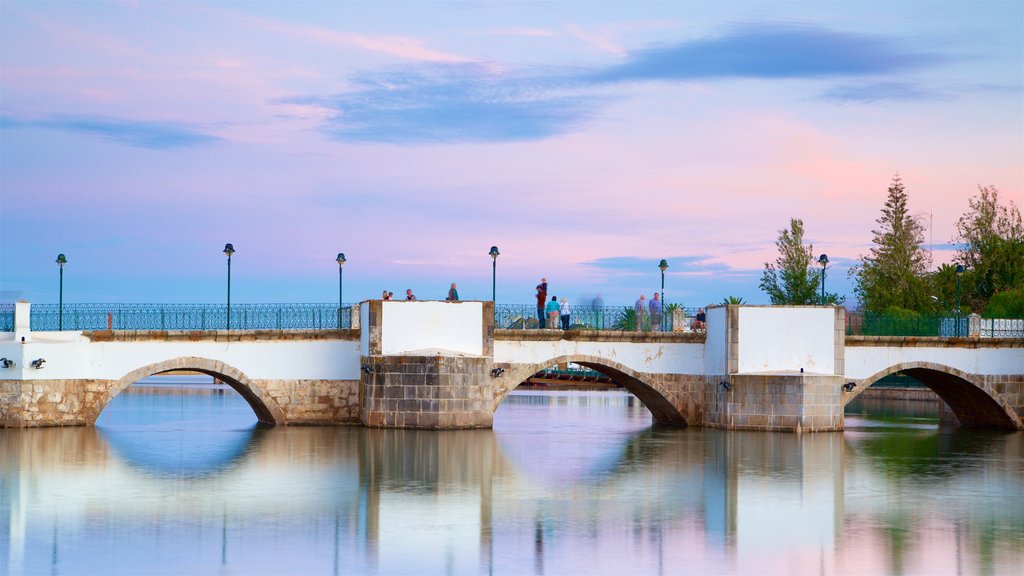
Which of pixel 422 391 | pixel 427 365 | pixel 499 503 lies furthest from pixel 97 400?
pixel 499 503

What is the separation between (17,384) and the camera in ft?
92.7

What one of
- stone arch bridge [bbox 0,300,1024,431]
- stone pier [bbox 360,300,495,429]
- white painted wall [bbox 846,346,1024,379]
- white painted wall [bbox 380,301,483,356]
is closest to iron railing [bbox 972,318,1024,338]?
white painted wall [bbox 846,346,1024,379]

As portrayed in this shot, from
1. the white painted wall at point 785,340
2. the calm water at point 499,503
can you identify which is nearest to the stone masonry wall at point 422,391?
the calm water at point 499,503

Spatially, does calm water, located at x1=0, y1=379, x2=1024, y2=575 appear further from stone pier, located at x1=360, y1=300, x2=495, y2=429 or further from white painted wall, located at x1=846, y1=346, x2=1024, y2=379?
white painted wall, located at x1=846, y1=346, x2=1024, y2=379

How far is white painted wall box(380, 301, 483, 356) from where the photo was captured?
29.8 meters

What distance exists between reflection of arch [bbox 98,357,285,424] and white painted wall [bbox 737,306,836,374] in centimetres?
1113

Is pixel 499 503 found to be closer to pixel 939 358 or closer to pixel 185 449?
pixel 185 449

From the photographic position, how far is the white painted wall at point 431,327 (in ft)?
97.7

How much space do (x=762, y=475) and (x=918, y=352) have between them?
571 inches

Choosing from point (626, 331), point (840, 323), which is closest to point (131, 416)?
point (626, 331)

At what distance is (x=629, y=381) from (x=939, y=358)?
8.20 meters

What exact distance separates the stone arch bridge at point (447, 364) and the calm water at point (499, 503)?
107 cm

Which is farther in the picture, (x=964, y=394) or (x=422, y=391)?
(x=964, y=394)

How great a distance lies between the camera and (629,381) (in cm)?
3316
